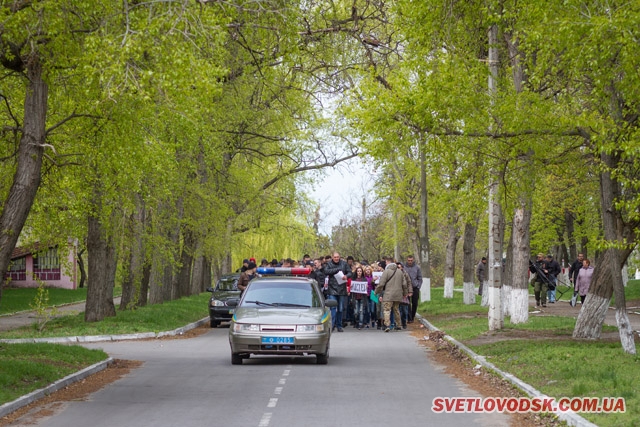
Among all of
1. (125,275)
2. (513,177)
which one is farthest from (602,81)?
(125,275)

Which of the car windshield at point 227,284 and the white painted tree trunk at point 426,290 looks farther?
the white painted tree trunk at point 426,290

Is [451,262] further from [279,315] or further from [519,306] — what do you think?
[279,315]

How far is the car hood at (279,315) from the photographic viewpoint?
1891cm

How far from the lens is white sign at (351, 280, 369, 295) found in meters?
30.2

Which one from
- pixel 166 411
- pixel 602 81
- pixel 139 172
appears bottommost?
pixel 166 411

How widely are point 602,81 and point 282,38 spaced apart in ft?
19.0

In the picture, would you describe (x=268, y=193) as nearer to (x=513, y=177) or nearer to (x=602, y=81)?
(x=513, y=177)

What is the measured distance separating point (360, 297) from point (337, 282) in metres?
2.00

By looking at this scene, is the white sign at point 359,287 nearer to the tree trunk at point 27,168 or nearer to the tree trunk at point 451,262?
the tree trunk at point 451,262

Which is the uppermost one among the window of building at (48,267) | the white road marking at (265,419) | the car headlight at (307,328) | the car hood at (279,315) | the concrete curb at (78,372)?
the window of building at (48,267)

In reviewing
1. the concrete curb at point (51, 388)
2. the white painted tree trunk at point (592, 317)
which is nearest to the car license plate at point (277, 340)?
the concrete curb at point (51, 388)

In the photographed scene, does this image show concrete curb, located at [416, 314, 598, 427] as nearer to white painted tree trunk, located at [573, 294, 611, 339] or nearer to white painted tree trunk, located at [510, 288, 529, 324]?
white painted tree trunk, located at [573, 294, 611, 339]

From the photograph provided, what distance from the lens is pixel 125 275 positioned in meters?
34.9

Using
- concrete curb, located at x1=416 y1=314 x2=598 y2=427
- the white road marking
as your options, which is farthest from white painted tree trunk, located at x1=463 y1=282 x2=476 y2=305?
the white road marking
